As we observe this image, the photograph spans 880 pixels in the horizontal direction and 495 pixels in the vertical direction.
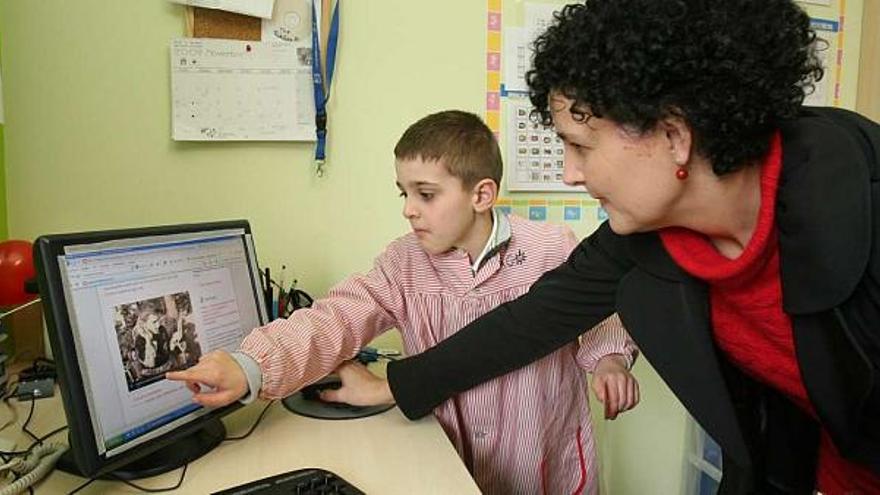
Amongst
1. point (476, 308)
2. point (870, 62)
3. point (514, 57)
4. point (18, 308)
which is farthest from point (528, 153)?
point (18, 308)

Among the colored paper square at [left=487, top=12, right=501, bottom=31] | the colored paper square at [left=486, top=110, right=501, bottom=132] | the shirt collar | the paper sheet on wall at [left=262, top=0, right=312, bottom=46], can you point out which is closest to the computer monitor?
the shirt collar

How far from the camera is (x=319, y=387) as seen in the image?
3.71 feet

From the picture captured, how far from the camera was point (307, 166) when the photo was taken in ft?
4.78

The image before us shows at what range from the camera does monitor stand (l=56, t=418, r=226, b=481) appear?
0.82 m

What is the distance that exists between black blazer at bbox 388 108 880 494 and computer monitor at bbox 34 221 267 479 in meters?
0.31

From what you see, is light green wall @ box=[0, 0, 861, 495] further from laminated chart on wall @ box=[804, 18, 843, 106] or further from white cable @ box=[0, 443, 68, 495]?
laminated chart on wall @ box=[804, 18, 843, 106]

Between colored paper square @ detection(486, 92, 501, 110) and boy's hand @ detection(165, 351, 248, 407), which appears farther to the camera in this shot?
colored paper square @ detection(486, 92, 501, 110)

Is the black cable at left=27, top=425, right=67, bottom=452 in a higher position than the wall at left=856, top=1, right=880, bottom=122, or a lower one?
lower

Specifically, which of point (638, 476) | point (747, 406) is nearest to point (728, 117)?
point (747, 406)

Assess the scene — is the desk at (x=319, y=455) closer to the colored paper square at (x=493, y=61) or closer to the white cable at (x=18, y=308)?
the white cable at (x=18, y=308)

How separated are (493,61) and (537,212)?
0.40 metres

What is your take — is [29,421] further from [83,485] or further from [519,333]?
[519,333]

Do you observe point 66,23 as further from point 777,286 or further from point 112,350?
point 777,286

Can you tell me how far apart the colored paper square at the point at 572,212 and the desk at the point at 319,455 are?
790mm
